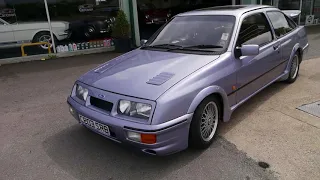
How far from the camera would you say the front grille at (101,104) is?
287cm

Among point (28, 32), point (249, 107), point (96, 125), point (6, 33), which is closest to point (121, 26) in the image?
point (28, 32)

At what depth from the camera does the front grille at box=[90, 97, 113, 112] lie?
9.43 feet

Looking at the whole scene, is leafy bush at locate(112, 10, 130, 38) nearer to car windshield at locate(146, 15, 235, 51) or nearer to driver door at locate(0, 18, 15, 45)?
driver door at locate(0, 18, 15, 45)

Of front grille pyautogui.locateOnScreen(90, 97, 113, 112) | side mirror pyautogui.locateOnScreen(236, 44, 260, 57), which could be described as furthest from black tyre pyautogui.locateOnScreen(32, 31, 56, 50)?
side mirror pyautogui.locateOnScreen(236, 44, 260, 57)

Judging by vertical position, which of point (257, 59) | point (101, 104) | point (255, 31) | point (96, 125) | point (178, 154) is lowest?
point (178, 154)

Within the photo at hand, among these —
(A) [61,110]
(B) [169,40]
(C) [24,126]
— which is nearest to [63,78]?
(A) [61,110]

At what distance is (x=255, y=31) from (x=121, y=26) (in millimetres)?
5770

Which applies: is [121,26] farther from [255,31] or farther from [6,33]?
[255,31]

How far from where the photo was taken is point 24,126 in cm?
405

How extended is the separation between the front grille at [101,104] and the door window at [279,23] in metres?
3.12

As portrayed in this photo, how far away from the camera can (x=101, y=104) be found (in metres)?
2.97

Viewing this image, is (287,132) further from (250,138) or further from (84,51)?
(84,51)

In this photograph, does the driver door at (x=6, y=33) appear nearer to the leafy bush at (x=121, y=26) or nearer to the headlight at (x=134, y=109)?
the leafy bush at (x=121, y=26)

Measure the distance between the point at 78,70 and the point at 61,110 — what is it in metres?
2.81
